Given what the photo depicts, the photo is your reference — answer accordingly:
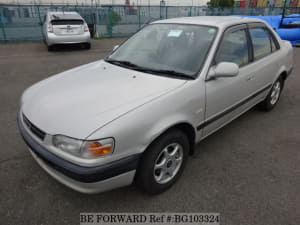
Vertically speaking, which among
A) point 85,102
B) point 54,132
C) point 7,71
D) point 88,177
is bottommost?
point 7,71

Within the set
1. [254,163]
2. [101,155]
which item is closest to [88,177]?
[101,155]

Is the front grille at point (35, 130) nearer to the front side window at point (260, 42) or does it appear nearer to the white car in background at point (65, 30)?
the front side window at point (260, 42)

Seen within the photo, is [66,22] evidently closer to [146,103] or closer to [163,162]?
[146,103]

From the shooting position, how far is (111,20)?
571 inches

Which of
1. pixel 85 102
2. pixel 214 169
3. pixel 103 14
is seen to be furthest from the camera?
pixel 103 14

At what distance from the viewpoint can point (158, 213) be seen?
211 centimetres

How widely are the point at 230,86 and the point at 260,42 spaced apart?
4.04 feet

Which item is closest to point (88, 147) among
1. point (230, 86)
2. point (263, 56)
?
point (230, 86)

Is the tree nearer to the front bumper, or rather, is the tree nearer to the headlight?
the front bumper

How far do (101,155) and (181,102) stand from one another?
2.87 ft

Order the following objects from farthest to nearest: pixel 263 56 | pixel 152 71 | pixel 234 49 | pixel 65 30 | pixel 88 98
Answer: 1. pixel 65 30
2. pixel 263 56
3. pixel 234 49
4. pixel 152 71
5. pixel 88 98

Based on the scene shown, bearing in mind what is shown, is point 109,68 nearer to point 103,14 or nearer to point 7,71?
point 7,71

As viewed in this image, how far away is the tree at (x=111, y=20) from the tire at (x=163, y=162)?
13.7m

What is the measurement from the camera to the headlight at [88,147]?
169 centimetres
